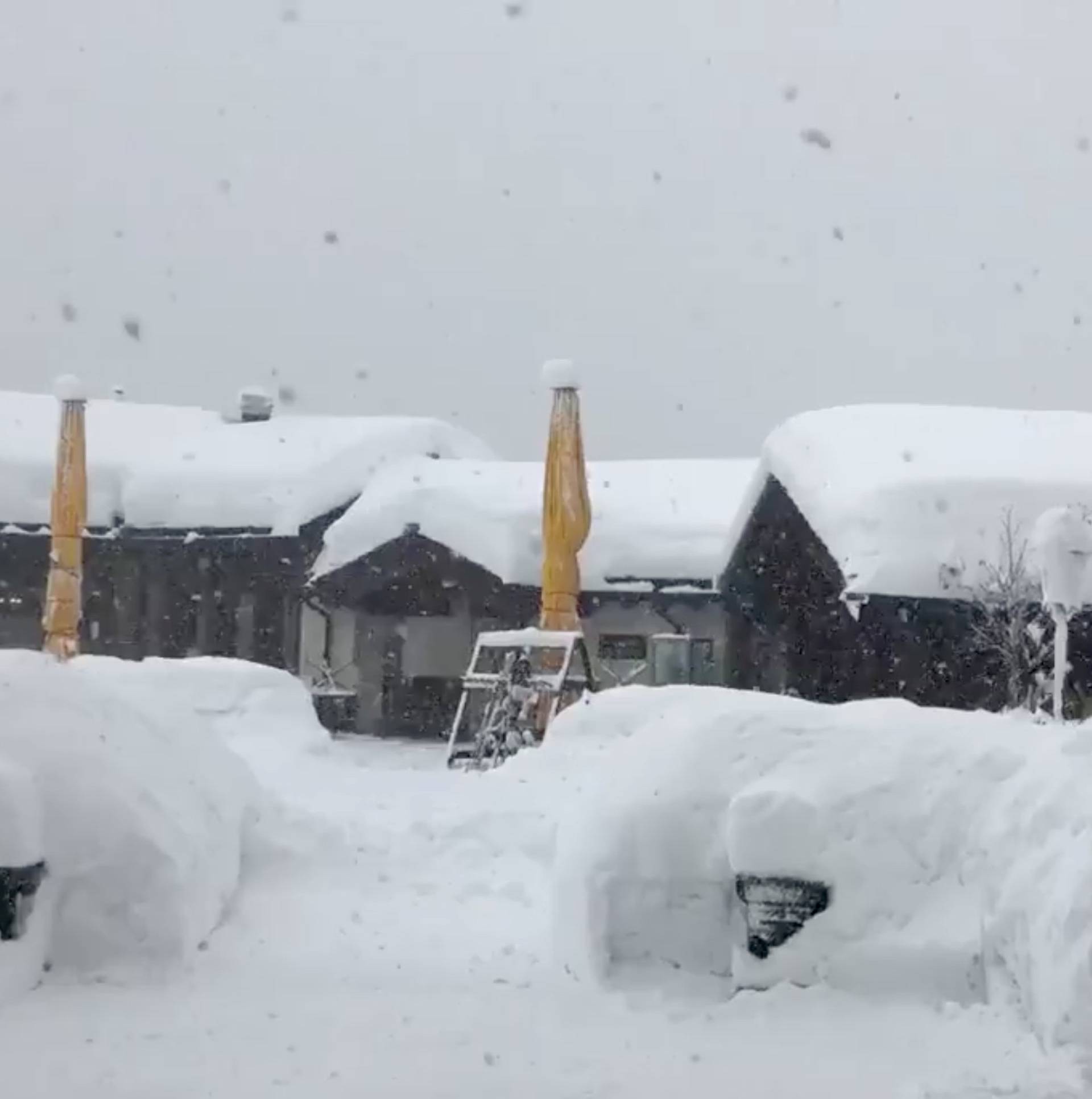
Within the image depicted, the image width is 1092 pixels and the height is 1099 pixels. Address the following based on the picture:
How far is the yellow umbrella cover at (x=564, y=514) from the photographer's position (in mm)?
19594

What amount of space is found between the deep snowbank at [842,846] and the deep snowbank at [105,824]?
1.64 m

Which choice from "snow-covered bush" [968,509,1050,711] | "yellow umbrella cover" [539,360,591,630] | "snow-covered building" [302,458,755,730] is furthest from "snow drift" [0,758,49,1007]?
"snow-covered building" [302,458,755,730]

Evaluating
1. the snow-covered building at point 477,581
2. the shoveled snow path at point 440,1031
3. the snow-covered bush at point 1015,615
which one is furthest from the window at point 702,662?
the shoveled snow path at point 440,1031

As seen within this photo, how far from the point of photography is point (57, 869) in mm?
6777

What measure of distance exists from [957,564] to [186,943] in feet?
47.1

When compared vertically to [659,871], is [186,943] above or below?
below

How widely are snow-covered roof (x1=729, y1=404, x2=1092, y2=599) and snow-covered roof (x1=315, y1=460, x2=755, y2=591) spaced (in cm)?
179

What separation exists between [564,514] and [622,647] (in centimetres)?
652

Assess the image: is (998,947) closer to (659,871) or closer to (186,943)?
(659,871)

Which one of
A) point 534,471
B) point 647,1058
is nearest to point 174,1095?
point 647,1058

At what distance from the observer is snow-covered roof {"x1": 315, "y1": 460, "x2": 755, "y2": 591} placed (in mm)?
25188

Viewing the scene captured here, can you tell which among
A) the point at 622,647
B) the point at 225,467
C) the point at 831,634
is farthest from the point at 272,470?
the point at 831,634

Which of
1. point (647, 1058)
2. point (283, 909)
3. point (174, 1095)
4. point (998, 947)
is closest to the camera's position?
A: point (174, 1095)

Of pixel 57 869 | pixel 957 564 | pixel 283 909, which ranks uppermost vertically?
pixel 957 564
